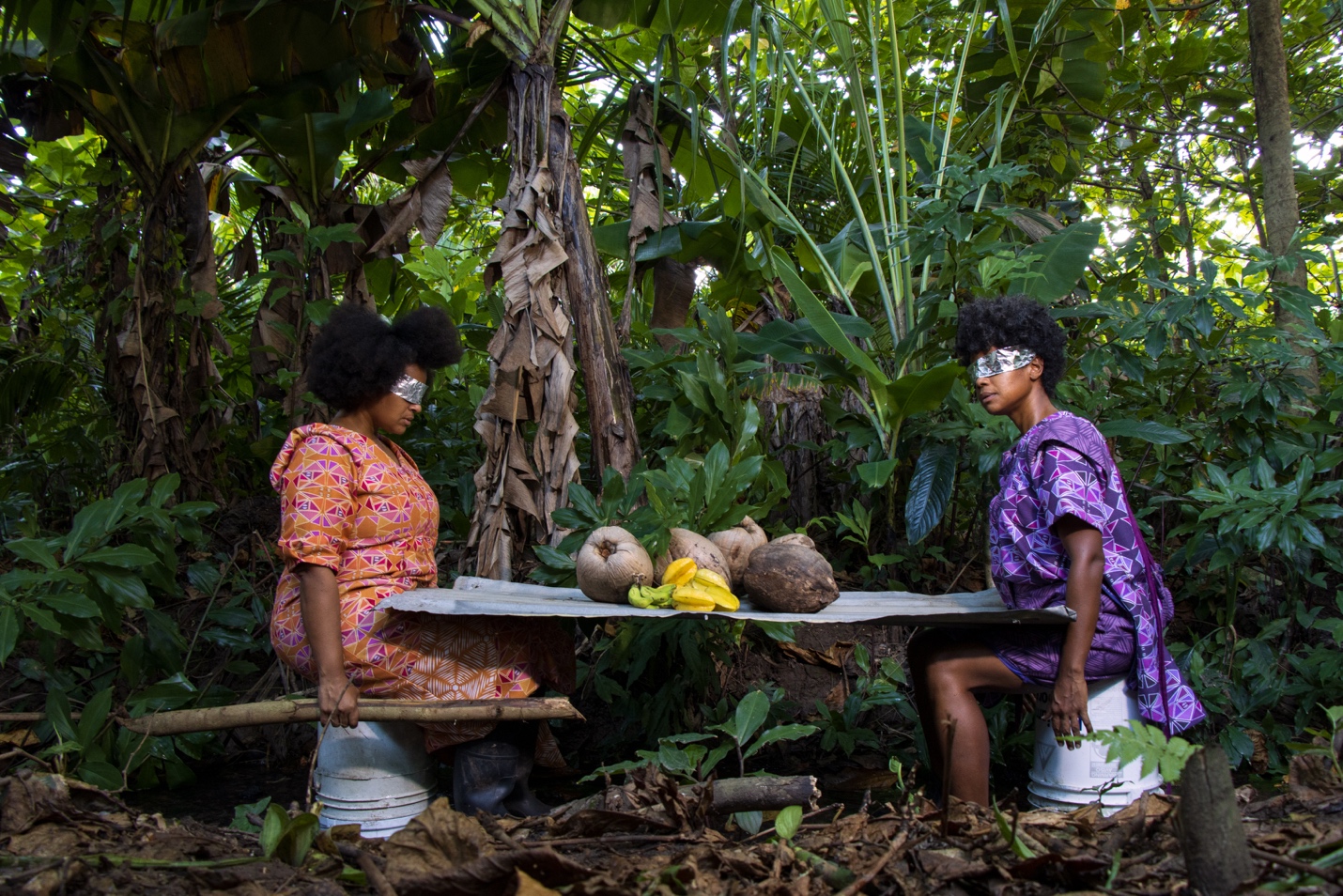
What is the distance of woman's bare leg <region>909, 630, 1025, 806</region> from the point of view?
2455 mm

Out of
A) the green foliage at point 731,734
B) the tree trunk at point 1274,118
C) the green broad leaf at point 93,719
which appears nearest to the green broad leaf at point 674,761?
the green foliage at point 731,734

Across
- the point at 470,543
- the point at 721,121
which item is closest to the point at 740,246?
the point at 721,121

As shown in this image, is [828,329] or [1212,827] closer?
[1212,827]

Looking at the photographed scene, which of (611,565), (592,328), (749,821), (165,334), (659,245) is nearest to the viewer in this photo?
(749,821)

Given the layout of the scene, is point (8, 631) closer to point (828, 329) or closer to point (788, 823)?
point (788, 823)

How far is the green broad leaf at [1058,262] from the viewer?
3404 mm

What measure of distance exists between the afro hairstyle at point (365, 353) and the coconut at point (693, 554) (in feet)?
3.02

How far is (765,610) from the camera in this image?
8.29ft

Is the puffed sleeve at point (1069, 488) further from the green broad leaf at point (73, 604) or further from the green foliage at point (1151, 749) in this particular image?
the green broad leaf at point (73, 604)

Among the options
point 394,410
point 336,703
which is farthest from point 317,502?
point 336,703

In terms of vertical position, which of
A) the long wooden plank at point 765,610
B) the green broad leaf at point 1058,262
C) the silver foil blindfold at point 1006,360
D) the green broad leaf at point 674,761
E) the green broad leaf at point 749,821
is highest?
the green broad leaf at point 1058,262

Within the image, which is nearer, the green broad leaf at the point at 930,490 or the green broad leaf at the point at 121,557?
the green broad leaf at the point at 121,557

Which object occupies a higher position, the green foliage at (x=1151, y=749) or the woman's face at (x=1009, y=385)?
the woman's face at (x=1009, y=385)

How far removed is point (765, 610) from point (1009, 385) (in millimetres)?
933
